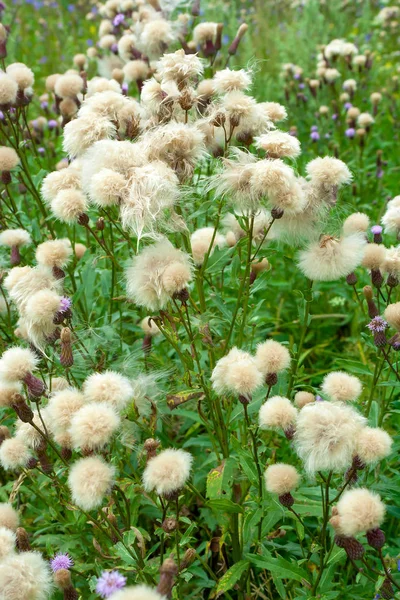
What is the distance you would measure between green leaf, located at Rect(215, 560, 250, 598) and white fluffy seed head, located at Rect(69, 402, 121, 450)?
0.63m

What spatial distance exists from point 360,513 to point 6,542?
0.94m

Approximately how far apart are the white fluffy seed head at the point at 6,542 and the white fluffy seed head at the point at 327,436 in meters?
0.81

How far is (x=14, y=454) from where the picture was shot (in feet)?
6.76

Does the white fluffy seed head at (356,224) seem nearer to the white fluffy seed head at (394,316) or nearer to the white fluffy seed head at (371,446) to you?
the white fluffy seed head at (394,316)

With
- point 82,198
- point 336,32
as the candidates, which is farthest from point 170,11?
point 336,32

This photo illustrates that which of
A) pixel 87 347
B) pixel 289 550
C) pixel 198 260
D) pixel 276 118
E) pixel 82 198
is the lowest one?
pixel 289 550

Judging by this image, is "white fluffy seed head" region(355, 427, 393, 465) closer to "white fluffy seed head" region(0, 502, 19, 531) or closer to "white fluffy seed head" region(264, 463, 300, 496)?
"white fluffy seed head" region(264, 463, 300, 496)

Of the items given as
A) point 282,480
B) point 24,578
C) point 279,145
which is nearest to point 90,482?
point 24,578

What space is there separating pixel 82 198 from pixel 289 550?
1.45 meters

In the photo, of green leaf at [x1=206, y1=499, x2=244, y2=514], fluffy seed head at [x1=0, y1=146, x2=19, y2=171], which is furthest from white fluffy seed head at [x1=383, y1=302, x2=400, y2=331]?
fluffy seed head at [x1=0, y1=146, x2=19, y2=171]

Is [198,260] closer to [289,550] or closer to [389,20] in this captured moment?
[289,550]

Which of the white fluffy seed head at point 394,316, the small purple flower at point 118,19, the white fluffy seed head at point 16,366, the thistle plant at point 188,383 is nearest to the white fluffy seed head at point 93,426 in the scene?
the thistle plant at point 188,383

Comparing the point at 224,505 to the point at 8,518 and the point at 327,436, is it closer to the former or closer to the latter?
the point at 327,436

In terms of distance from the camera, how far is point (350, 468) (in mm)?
1799
